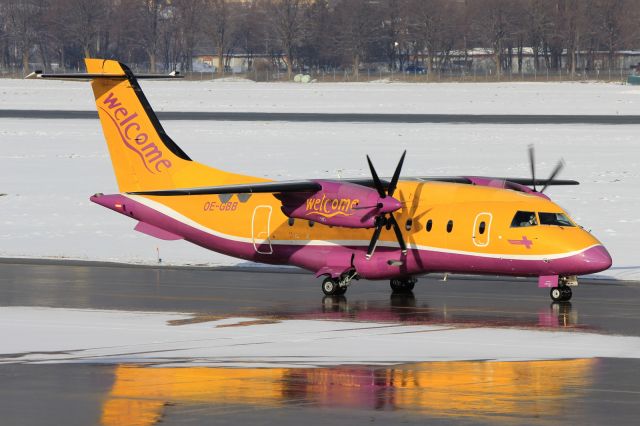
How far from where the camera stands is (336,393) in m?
18.6

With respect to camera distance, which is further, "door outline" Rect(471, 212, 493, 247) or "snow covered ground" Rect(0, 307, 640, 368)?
"door outline" Rect(471, 212, 493, 247)

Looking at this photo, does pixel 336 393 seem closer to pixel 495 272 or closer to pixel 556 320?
pixel 556 320

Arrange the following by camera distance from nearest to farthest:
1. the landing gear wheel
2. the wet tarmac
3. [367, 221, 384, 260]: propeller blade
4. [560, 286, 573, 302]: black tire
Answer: the wet tarmac < [560, 286, 573, 302]: black tire < [367, 221, 384, 260]: propeller blade < the landing gear wheel

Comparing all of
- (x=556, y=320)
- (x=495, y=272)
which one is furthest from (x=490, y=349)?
(x=495, y=272)

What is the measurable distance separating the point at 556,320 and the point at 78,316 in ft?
32.4

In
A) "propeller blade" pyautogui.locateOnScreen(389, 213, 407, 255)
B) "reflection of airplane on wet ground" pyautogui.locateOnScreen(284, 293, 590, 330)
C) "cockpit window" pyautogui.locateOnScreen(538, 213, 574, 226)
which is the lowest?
"reflection of airplane on wet ground" pyautogui.locateOnScreen(284, 293, 590, 330)

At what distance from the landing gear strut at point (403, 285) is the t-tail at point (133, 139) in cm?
603

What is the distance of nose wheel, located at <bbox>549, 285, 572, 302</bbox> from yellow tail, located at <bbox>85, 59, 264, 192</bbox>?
9.91m

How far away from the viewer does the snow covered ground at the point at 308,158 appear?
1582 inches

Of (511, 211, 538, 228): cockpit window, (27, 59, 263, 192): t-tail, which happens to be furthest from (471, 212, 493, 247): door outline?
(27, 59, 263, 192): t-tail

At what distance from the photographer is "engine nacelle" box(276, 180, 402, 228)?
1153 inches

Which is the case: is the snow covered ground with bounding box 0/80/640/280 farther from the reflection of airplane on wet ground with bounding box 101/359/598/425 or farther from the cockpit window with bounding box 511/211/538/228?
the reflection of airplane on wet ground with bounding box 101/359/598/425

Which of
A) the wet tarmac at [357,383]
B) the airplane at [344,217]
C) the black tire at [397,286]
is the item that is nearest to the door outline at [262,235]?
the airplane at [344,217]

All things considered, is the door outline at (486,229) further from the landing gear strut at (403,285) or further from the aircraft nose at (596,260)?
the landing gear strut at (403,285)
